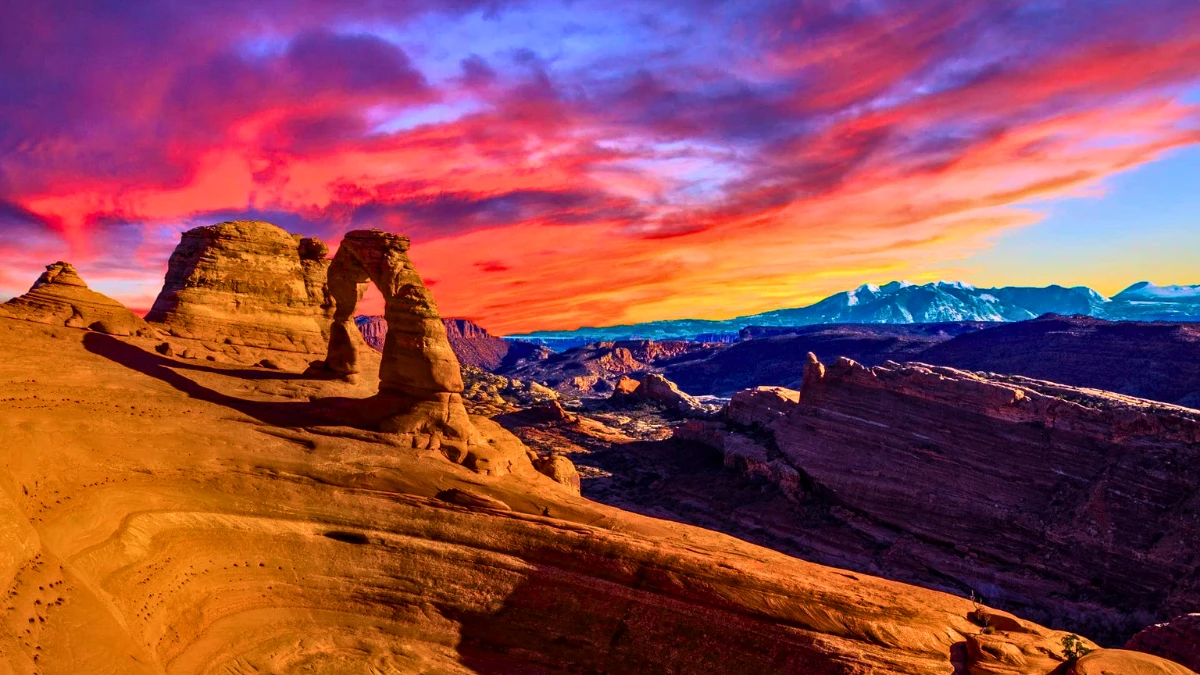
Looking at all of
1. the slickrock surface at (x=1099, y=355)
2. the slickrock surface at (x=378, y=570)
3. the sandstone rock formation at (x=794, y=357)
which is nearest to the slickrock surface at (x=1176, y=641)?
the slickrock surface at (x=378, y=570)

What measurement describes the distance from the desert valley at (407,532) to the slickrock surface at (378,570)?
0.24 ft

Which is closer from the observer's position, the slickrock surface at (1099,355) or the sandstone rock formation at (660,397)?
the slickrock surface at (1099,355)

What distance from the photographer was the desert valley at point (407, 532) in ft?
49.7

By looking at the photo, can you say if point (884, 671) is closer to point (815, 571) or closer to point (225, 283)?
point (815, 571)

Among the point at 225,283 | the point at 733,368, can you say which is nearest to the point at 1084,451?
the point at 225,283

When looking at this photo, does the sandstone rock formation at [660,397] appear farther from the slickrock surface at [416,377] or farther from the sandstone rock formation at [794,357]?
the slickrock surface at [416,377]

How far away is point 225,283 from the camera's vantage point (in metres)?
33.4

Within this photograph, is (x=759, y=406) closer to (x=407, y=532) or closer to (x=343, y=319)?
(x=343, y=319)

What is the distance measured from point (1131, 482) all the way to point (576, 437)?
5027 cm

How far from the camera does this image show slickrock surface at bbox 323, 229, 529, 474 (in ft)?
74.9

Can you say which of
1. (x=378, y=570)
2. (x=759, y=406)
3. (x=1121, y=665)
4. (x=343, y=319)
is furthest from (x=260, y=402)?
(x=759, y=406)

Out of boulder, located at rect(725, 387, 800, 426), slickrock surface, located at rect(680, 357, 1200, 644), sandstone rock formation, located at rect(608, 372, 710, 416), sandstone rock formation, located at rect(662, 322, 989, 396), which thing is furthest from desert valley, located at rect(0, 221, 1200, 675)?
sandstone rock formation, located at rect(662, 322, 989, 396)

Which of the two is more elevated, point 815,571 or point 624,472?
point 815,571

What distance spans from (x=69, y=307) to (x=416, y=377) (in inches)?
636
